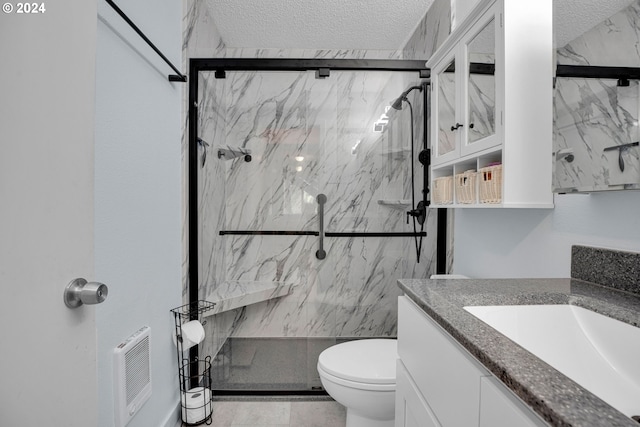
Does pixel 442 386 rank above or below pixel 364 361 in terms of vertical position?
above

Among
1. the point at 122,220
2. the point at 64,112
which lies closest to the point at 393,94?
the point at 122,220

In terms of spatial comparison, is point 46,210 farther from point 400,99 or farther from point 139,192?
point 400,99

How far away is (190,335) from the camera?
5.24ft

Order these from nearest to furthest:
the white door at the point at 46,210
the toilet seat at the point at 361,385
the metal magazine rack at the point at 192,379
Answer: the white door at the point at 46,210 < the toilet seat at the point at 361,385 < the metal magazine rack at the point at 192,379

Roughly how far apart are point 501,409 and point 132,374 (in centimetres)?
126

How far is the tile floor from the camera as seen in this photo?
1.65 meters

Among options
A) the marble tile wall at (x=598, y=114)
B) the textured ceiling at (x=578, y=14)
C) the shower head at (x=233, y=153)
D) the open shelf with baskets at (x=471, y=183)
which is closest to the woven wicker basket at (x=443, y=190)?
the open shelf with baskets at (x=471, y=183)

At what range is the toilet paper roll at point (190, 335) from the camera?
62.5 inches

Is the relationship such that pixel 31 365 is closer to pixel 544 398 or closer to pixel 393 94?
pixel 544 398

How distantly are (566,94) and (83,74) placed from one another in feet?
4.23

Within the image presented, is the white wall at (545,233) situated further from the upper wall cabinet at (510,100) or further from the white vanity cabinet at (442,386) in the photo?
the white vanity cabinet at (442,386)

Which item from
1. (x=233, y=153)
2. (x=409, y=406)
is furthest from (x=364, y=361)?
(x=233, y=153)

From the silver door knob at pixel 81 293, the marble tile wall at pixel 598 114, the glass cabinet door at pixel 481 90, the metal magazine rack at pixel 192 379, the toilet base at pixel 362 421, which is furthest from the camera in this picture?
the metal magazine rack at pixel 192 379

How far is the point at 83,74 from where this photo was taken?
631 mm
